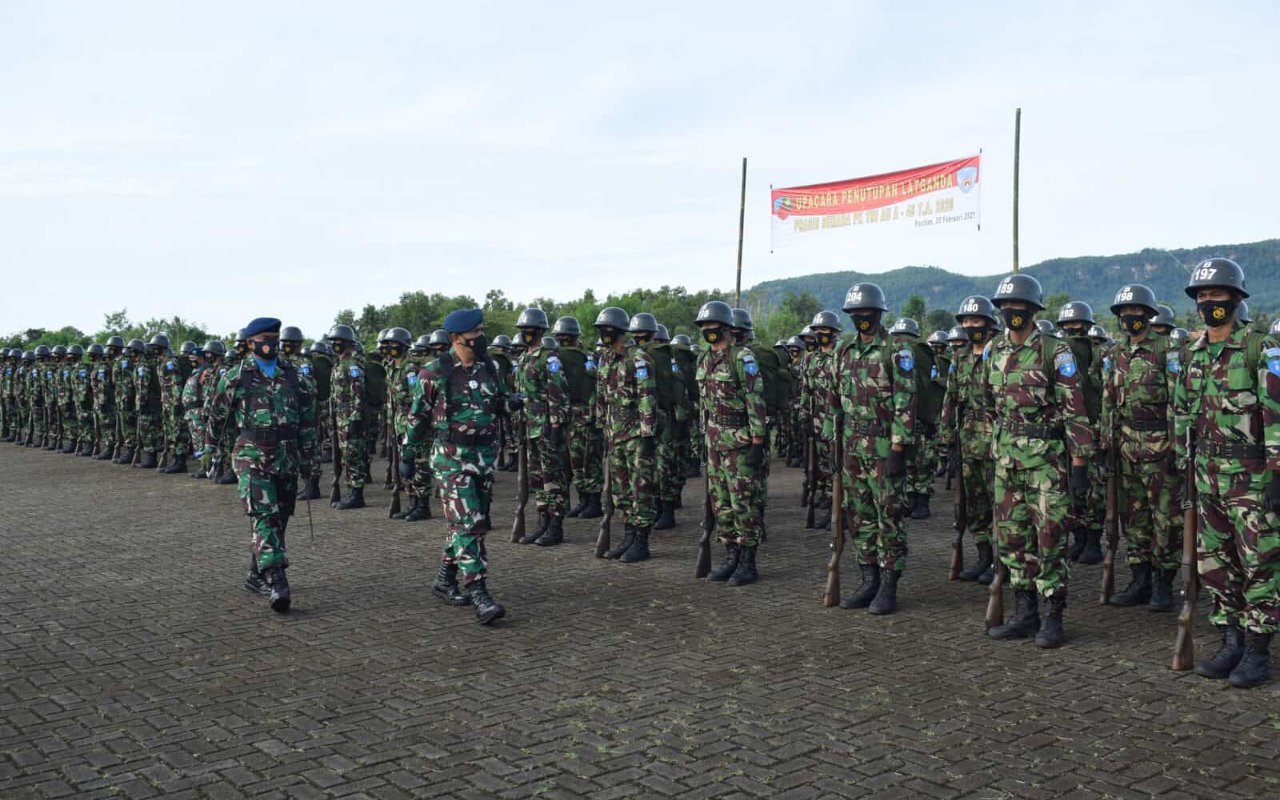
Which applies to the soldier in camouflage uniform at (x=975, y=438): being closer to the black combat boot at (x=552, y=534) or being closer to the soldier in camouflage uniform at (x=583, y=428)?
the black combat boot at (x=552, y=534)

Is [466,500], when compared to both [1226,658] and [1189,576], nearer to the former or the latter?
[1189,576]

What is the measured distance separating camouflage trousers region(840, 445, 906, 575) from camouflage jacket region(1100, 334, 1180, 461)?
1962 mm

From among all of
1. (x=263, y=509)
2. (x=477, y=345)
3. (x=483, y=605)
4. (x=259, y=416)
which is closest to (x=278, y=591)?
(x=263, y=509)

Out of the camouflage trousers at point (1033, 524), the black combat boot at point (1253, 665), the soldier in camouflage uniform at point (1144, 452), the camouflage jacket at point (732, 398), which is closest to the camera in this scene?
the black combat boot at point (1253, 665)

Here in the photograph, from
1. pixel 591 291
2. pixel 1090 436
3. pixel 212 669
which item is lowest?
pixel 212 669

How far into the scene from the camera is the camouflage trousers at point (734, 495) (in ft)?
28.5

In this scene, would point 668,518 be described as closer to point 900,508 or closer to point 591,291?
point 900,508


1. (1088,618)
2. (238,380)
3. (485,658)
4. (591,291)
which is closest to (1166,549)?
(1088,618)

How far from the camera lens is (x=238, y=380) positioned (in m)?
8.08

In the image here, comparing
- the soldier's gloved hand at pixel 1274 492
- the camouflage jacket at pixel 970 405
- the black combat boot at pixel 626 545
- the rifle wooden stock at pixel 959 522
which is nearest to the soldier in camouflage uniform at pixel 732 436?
the black combat boot at pixel 626 545

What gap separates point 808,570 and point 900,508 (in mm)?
1942

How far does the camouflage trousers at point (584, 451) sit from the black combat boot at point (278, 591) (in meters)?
4.68

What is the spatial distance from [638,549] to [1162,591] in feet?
15.0

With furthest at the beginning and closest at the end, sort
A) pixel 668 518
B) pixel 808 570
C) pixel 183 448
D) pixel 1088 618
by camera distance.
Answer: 1. pixel 183 448
2. pixel 668 518
3. pixel 808 570
4. pixel 1088 618
